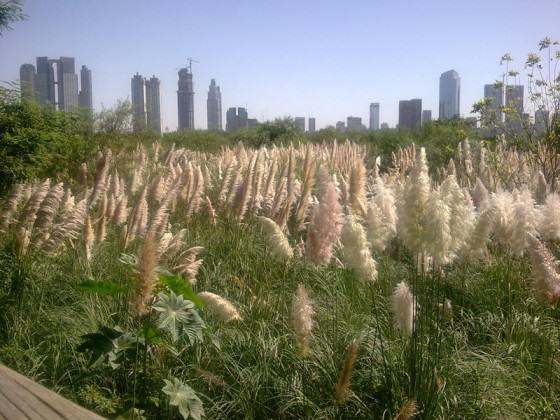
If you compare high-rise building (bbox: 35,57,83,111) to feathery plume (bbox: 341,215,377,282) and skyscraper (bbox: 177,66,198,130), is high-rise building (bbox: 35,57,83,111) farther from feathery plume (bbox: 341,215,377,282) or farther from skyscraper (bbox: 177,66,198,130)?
skyscraper (bbox: 177,66,198,130)

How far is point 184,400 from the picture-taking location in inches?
92.7

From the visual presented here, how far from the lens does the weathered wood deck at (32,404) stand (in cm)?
111

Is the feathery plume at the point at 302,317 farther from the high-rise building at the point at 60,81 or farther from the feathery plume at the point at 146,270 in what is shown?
the high-rise building at the point at 60,81

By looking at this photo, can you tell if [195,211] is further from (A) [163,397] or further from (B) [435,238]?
(B) [435,238]

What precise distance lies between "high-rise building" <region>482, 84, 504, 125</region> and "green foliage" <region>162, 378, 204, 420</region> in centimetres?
819

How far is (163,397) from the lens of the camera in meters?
2.73

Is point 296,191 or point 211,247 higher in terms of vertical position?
point 296,191

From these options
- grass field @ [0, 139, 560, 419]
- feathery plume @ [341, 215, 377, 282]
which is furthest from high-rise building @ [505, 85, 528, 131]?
feathery plume @ [341, 215, 377, 282]

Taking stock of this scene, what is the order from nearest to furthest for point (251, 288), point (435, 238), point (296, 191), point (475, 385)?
point (435, 238) → point (475, 385) → point (251, 288) → point (296, 191)

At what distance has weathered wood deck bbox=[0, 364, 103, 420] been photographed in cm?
111

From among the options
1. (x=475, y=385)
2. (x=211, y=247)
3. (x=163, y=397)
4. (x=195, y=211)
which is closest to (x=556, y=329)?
(x=475, y=385)

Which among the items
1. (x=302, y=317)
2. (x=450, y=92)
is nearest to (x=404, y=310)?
(x=302, y=317)

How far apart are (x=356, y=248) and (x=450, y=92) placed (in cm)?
1752

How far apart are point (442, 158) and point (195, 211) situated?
905 cm
